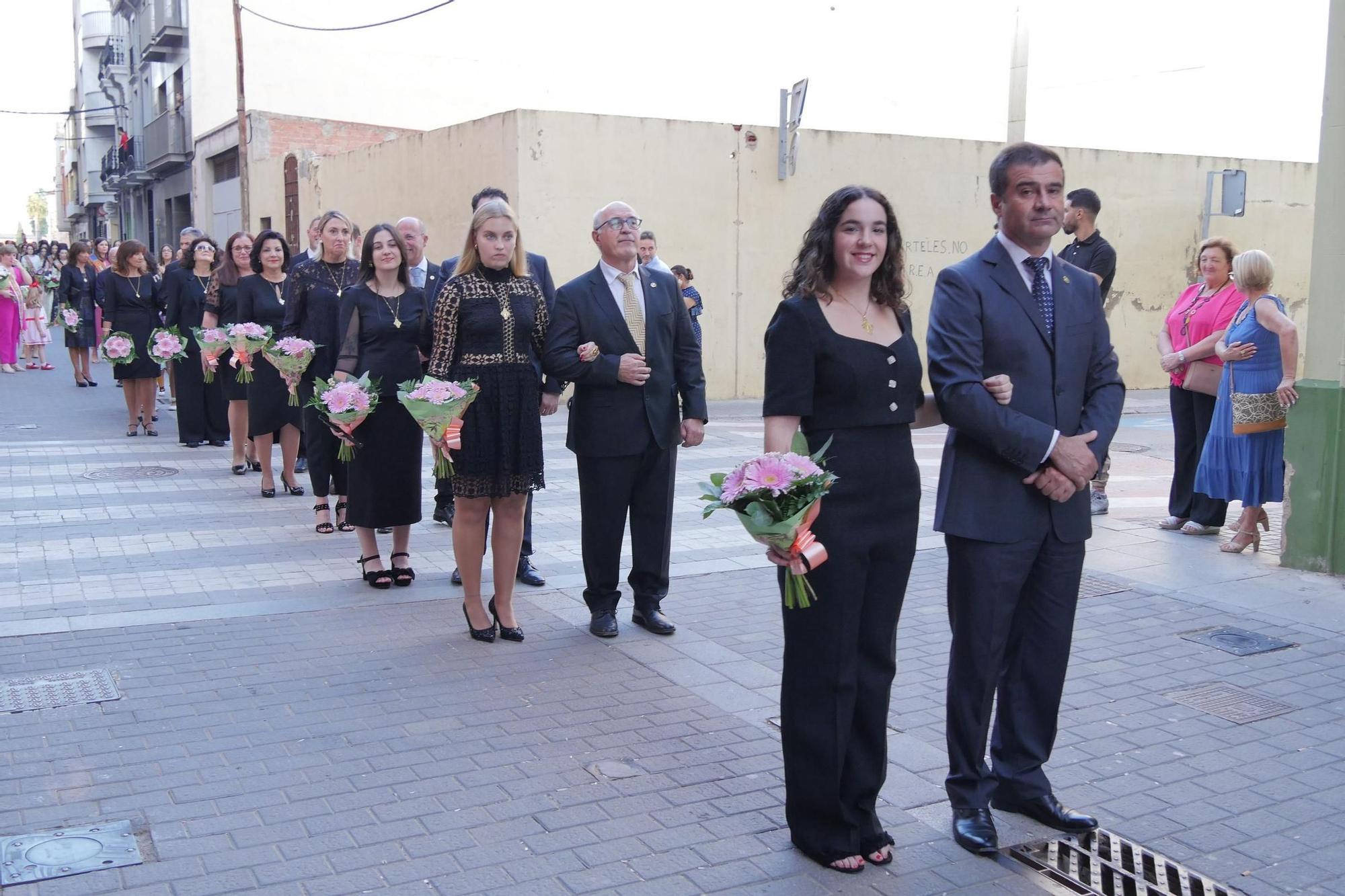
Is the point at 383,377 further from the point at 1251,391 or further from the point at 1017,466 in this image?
the point at 1251,391

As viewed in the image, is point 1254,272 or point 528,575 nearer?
point 528,575

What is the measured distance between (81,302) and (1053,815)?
18.9 metres

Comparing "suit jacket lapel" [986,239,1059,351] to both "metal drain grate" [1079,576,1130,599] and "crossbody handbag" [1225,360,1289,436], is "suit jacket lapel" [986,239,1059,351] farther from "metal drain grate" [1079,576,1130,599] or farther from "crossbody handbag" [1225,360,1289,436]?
"crossbody handbag" [1225,360,1289,436]

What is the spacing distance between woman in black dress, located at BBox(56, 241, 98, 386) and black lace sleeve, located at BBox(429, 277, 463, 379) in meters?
14.6

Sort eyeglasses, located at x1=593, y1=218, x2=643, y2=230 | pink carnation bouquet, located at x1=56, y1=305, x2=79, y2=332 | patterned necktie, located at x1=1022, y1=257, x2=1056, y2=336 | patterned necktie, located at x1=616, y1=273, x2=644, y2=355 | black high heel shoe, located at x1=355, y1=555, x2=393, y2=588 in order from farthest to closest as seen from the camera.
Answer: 1. pink carnation bouquet, located at x1=56, y1=305, x2=79, y2=332
2. black high heel shoe, located at x1=355, y1=555, x2=393, y2=588
3. patterned necktie, located at x1=616, y1=273, x2=644, y2=355
4. eyeglasses, located at x1=593, y1=218, x2=643, y2=230
5. patterned necktie, located at x1=1022, y1=257, x2=1056, y2=336

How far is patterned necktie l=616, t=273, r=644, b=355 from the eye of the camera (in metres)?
6.33

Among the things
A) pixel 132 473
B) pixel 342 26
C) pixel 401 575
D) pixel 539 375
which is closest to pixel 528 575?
pixel 401 575

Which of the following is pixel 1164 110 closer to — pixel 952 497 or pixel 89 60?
pixel 952 497

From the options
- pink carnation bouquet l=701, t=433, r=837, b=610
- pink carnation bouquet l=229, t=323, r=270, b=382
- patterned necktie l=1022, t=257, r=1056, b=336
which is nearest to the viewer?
pink carnation bouquet l=701, t=433, r=837, b=610

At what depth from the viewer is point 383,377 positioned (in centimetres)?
726

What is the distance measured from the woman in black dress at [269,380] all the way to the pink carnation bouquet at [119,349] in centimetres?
375

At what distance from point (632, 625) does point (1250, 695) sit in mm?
2955

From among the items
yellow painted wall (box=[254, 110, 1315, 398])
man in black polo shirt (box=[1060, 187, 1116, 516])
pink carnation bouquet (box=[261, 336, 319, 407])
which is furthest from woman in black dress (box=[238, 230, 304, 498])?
yellow painted wall (box=[254, 110, 1315, 398])

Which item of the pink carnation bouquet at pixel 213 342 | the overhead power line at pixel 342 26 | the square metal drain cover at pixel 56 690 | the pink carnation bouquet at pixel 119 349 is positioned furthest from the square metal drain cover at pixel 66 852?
the overhead power line at pixel 342 26
